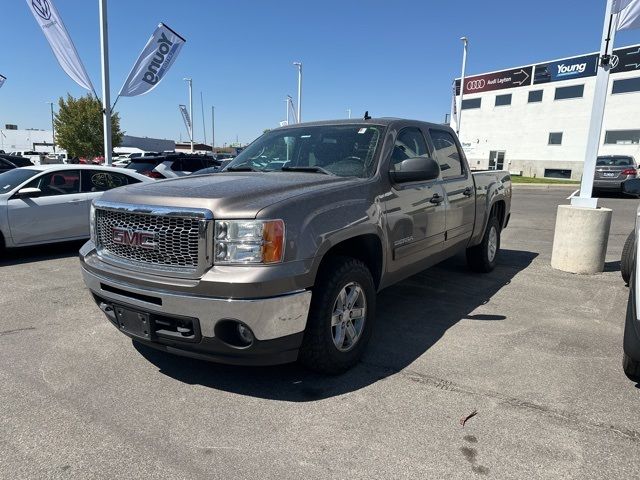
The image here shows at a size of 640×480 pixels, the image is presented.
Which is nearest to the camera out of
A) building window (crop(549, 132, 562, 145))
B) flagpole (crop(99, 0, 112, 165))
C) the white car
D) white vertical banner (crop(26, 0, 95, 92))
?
the white car

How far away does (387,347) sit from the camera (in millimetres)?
3910

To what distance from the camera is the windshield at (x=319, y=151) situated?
152 inches

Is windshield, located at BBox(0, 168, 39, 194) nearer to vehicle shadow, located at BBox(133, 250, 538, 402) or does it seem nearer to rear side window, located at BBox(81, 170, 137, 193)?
rear side window, located at BBox(81, 170, 137, 193)


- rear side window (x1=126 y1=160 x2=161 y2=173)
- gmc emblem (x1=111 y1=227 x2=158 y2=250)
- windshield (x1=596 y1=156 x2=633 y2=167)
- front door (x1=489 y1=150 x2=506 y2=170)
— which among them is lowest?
gmc emblem (x1=111 y1=227 x2=158 y2=250)

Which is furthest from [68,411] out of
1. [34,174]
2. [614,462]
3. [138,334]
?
[34,174]

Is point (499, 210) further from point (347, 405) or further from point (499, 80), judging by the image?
point (499, 80)

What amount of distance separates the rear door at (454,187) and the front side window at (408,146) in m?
0.27

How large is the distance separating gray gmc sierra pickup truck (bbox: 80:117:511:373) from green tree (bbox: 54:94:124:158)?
41577 millimetres

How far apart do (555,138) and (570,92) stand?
360 centimetres

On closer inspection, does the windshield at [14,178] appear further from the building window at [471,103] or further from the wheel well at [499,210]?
the building window at [471,103]

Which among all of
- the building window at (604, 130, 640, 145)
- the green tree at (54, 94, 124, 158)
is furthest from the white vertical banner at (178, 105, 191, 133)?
the building window at (604, 130, 640, 145)

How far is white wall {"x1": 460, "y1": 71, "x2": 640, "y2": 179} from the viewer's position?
33.3m

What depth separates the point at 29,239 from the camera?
6992 millimetres

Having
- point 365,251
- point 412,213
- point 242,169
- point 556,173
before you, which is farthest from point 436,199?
point 556,173
